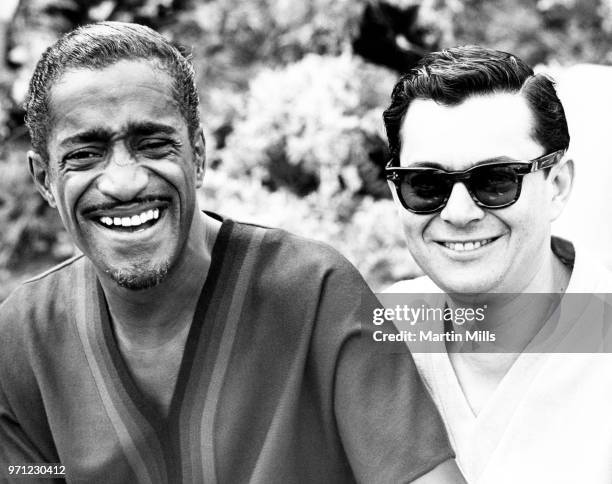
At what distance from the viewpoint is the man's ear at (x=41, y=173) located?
2.16 metres

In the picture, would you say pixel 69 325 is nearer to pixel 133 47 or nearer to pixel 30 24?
pixel 133 47

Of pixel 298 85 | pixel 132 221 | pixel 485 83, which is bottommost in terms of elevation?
pixel 132 221

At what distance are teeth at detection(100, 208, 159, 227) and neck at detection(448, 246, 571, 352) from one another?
767 mm

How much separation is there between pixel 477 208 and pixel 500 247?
0.38 feet

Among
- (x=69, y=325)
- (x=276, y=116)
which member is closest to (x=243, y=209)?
(x=276, y=116)

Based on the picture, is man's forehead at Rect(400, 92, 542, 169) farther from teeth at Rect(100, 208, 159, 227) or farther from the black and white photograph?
teeth at Rect(100, 208, 159, 227)

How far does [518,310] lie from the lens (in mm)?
2191

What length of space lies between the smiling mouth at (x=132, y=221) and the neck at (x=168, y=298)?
0.57ft

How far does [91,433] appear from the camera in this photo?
2.19 meters

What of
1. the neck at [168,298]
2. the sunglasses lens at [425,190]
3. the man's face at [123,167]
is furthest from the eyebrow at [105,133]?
the sunglasses lens at [425,190]

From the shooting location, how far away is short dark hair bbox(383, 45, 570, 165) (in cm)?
206

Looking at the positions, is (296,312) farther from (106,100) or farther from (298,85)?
(298,85)

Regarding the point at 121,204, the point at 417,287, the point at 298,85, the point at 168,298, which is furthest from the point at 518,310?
the point at 298,85

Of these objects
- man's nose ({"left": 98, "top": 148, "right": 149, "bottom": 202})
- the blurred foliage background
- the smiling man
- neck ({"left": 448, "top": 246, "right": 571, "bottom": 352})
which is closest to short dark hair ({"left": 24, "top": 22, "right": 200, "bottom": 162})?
the smiling man
